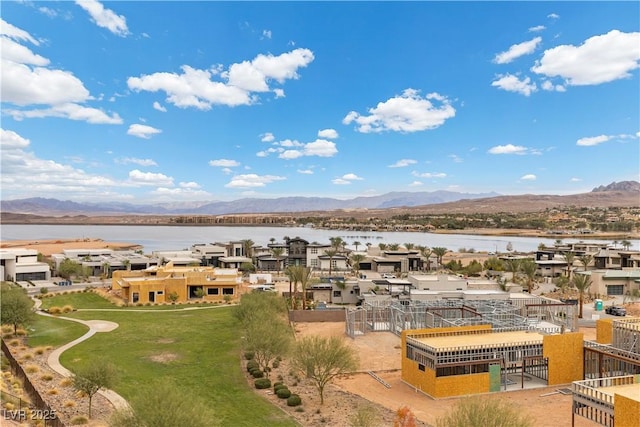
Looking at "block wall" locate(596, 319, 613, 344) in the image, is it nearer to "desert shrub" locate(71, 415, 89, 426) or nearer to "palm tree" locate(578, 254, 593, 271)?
"desert shrub" locate(71, 415, 89, 426)

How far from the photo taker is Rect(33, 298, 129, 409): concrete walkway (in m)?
27.0

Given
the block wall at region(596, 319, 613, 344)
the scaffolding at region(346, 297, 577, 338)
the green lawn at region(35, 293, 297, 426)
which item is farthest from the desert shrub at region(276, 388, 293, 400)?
the block wall at region(596, 319, 613, 344)

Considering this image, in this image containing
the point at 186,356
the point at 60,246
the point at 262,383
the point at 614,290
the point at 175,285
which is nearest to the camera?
the point at 262,383

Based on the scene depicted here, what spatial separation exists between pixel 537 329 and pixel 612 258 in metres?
50.1

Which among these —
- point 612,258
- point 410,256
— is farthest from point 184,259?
point 612,258

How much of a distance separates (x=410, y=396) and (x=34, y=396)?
67.6 ft

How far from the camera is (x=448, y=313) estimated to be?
141ft

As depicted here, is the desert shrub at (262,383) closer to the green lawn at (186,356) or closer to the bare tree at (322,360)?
the green lawn at (186,356)

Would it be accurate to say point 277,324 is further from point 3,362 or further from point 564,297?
point 564,297

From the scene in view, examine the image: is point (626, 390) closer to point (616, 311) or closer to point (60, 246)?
point (616, 311)

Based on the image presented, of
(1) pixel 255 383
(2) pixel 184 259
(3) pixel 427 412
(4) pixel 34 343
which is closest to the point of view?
(3) pixel 427 412

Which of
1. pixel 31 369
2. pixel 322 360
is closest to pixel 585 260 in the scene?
pixel 322 360

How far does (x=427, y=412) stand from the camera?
26.4 m

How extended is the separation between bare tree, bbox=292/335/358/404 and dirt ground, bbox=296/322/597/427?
7.85 feet
